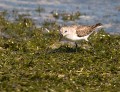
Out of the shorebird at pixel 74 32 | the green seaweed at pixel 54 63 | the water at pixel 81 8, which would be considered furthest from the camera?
the water at pixel 81 8

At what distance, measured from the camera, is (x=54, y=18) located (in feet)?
69.6

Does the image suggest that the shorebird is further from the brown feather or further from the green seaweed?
the green seaweed

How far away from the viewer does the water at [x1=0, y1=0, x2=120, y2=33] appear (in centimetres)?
2094

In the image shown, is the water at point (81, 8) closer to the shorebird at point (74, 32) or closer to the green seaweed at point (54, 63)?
the green seaweed at point (54, 63)

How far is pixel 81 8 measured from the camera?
23.7m

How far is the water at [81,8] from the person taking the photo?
20.9 m

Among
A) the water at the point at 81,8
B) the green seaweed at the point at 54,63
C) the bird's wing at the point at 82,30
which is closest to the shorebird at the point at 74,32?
the bird's wing at the point at 82,30

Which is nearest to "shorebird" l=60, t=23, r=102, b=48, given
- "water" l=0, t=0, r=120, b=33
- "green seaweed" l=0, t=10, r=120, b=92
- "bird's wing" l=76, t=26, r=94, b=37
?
"bird's wing" l=76, t=26, r=94, b=37

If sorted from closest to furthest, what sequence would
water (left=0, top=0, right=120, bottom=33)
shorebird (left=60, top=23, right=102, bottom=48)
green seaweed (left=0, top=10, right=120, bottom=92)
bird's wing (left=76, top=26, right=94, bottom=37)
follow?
green seaweed (left=0, top=10, right=120, bottom=92) → shorebird (left=60, top=23, right=102, bottom=48) → bird's wing (left=76, top=26, right=94, bottom=37) → water (left=0, top=0, right=120, bottom=33)

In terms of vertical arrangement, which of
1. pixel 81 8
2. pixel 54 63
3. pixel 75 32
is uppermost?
pixel 75 32

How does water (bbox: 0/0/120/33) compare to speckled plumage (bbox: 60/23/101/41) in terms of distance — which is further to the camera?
water (bbox: 0/0/120/33)

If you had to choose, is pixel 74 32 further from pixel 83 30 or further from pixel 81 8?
pixel 81 8

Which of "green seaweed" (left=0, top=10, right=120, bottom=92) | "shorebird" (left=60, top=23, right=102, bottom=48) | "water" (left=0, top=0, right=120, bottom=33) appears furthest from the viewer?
"water" (left=0, top=0, right=120, bottom=33)

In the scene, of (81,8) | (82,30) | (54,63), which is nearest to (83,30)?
(82,30)
